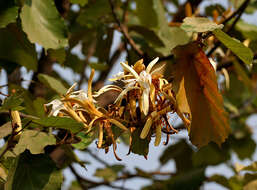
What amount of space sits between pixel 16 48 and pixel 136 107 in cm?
48

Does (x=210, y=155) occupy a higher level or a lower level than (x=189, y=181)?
lower

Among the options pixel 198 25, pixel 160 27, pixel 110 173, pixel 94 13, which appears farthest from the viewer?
pixel 110 173

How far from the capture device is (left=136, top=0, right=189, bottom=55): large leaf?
1329mm

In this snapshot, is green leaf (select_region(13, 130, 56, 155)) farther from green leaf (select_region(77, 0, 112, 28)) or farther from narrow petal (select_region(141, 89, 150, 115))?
green leaf (select_region(77, 0, 112, 28))

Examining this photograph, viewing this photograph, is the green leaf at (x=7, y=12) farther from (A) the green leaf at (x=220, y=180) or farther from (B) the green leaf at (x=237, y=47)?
(A) the green leaf at (x=220, y=180)

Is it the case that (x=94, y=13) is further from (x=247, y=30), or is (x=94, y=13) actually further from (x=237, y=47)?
(x=237, y=47)

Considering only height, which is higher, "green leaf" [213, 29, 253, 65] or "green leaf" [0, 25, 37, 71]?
"green leaf" [213, 29, 253, 65]

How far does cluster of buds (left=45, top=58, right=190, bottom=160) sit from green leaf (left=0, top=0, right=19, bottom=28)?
0.89 feet

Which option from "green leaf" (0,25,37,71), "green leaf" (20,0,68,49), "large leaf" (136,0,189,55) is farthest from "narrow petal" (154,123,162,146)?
A: "large leaf" (136,0,189,55)

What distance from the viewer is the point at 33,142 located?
0.80 metres

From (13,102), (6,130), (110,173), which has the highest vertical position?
(13,102)

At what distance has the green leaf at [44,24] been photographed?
3.03 ft

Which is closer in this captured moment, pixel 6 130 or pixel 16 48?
pixel 6 130

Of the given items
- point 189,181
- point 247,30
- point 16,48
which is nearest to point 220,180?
point 189,181
